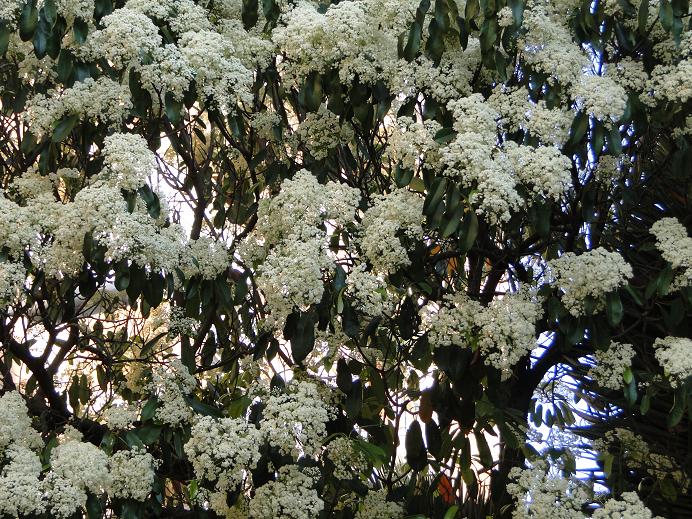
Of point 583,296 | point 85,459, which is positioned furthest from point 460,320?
point 85,459

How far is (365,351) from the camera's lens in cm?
444

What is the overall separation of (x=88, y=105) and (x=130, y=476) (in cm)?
135

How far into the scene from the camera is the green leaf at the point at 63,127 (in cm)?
381

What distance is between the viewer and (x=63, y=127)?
12.6 ft

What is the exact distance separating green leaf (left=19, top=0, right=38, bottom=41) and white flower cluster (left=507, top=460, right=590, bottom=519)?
2.33 m

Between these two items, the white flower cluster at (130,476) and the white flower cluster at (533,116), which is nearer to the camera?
the white flower cluster at (130,476)

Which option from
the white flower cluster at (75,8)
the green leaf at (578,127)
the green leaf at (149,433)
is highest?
the white flower cluster at (75,8)

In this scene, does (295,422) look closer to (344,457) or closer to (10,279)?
(344,457)

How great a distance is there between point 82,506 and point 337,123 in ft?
5.89

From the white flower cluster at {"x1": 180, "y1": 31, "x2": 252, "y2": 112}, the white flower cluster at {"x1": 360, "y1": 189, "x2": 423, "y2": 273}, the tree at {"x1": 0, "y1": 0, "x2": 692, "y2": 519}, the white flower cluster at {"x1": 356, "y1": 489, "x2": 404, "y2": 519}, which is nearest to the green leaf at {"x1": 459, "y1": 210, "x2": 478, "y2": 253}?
the tree at {"x1": 0, "y1": 0, "x2": 692, "y2": 519}

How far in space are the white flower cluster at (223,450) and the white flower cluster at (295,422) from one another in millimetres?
69

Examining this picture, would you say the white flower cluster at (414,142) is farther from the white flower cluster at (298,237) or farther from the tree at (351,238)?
the white flower cluster at (298,237)

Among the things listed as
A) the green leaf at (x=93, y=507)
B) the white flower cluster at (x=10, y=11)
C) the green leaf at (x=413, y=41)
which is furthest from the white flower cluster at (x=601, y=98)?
the green leaf at (x=93, y=507)

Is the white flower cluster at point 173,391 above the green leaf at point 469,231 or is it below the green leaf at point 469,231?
below
